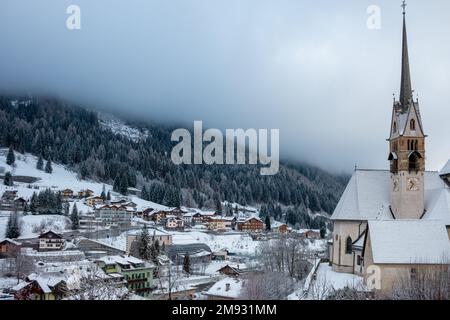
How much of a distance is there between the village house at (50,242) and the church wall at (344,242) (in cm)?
1932

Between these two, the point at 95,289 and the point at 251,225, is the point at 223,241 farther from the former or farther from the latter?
the point at 95,289

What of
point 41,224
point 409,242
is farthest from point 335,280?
point 41,224

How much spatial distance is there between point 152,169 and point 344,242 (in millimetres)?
67948

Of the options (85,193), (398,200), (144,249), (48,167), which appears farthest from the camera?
(48,167)

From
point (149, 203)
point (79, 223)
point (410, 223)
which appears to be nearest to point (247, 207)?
point (149, 203)

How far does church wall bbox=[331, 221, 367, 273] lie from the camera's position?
20.1 meters

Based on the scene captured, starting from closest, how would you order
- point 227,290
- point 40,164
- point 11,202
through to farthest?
1. point 227,290
2. point 11,202
3. point 40,164

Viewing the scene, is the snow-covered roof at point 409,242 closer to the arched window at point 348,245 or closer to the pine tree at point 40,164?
the arched window at point 348,245

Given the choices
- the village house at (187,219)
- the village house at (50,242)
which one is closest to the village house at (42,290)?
the village house at (50,242)

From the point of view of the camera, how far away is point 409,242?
1633 cm
